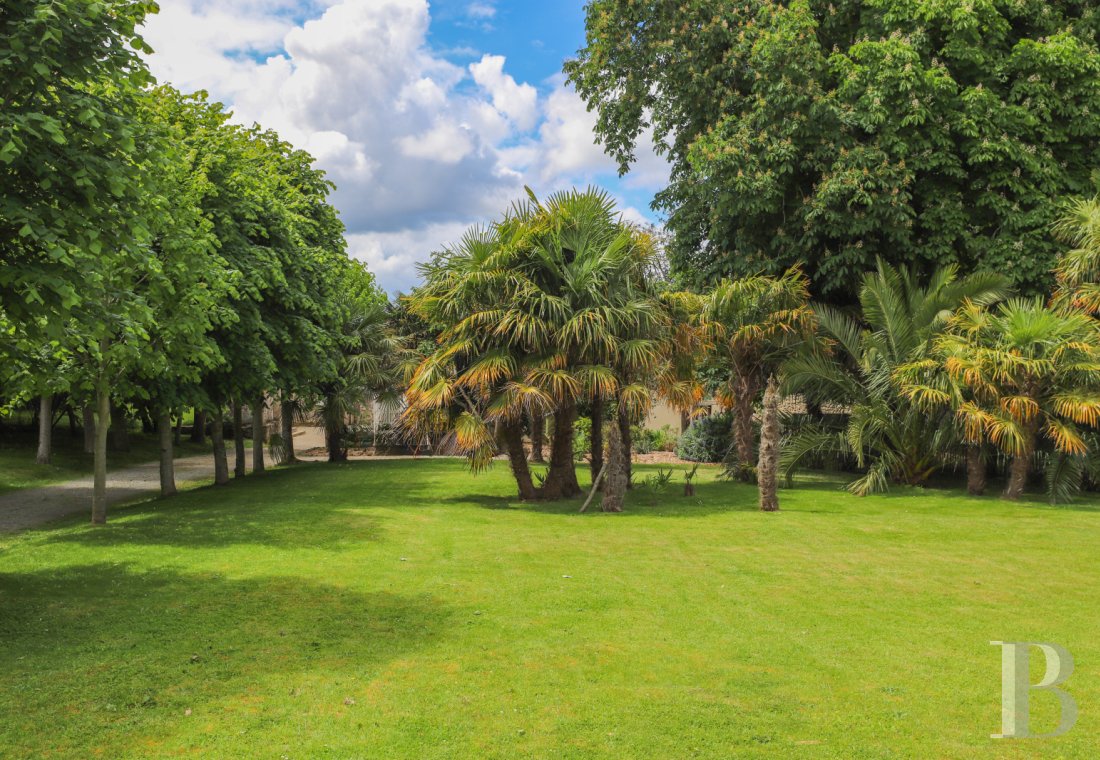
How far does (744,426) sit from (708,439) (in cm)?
735

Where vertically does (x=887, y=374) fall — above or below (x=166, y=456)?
above

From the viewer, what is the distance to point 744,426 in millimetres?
20406

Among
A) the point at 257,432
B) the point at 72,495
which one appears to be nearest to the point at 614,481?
the point at 72,495

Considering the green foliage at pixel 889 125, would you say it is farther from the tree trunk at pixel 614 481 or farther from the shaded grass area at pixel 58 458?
the shaded grass area at pixel 58 458

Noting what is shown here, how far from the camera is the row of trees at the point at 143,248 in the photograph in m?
6.24

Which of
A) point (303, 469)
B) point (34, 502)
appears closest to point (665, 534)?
point (34, 502)

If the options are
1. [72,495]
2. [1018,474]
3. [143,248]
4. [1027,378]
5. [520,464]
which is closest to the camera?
[143,248]

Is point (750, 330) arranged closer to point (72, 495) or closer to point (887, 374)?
point (887, 374)

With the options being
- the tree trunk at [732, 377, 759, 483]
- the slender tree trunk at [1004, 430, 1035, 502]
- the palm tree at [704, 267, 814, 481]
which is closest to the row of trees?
the palm tree at [704, 267, 814, 481]

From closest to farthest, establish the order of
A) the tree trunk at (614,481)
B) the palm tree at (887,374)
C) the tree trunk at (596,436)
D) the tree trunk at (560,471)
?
1. the tree trunk at (614,481)
2. the tree trunk at (596,436)
3. the tree trunk at (560,471)
4. the palm tree at (887,374)

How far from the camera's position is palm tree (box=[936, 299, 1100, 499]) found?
15648mm

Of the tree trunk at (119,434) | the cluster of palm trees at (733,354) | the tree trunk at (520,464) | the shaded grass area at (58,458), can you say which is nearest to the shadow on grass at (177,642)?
the cluster of palm trees at (733,354)

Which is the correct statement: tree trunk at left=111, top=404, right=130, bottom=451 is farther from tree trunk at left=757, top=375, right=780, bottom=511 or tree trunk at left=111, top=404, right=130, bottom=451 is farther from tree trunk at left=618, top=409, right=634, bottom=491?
tree trunk at left=757, top=375, right=780, bottom=511

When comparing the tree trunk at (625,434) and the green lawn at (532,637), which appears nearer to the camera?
the green lawn at (532,637)
